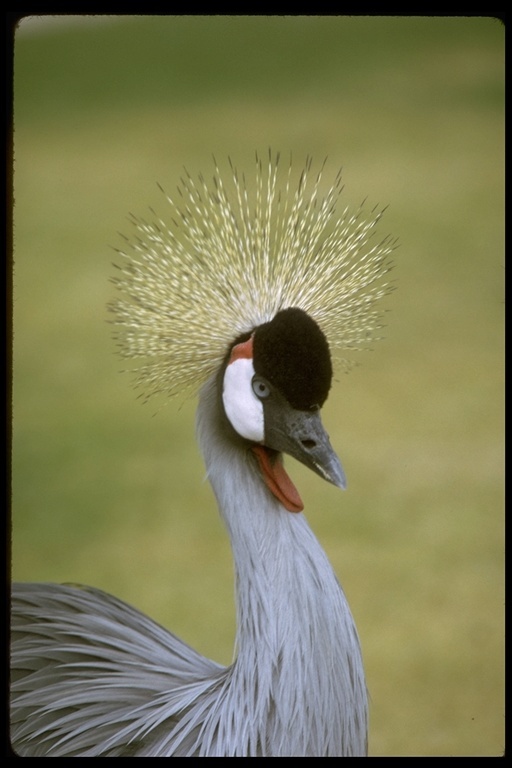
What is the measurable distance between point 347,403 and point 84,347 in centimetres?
79

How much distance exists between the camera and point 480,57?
161cm

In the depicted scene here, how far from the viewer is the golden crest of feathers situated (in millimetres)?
1297

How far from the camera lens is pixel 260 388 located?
48.4 inches

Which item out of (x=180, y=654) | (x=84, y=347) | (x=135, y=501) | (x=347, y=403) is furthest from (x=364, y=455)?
(x=180, y=654)

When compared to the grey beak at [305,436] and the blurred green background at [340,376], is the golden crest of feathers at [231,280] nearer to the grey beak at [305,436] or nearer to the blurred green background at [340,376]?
the grey beak at [305,436]

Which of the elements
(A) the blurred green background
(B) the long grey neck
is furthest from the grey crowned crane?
(A) the blurred green background

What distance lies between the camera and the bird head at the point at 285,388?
3.86 ft

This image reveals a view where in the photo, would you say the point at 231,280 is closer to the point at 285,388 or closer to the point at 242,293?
the point at 242,293

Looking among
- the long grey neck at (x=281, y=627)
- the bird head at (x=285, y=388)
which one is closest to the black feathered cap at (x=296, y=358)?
the bird head at (x=285, y=388)

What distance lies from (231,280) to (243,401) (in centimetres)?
17

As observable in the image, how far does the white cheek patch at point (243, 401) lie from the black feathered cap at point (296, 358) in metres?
0.04

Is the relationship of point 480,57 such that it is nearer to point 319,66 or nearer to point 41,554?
point 319,66

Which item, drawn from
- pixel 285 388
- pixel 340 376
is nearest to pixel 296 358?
pixel 285 388

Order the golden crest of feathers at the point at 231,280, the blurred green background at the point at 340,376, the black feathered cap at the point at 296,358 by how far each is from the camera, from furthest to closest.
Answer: the blurred green background at the point at 340,376, the golden crest of feathers at the point at 231,280, the black feathered cap at the point at 296,358
